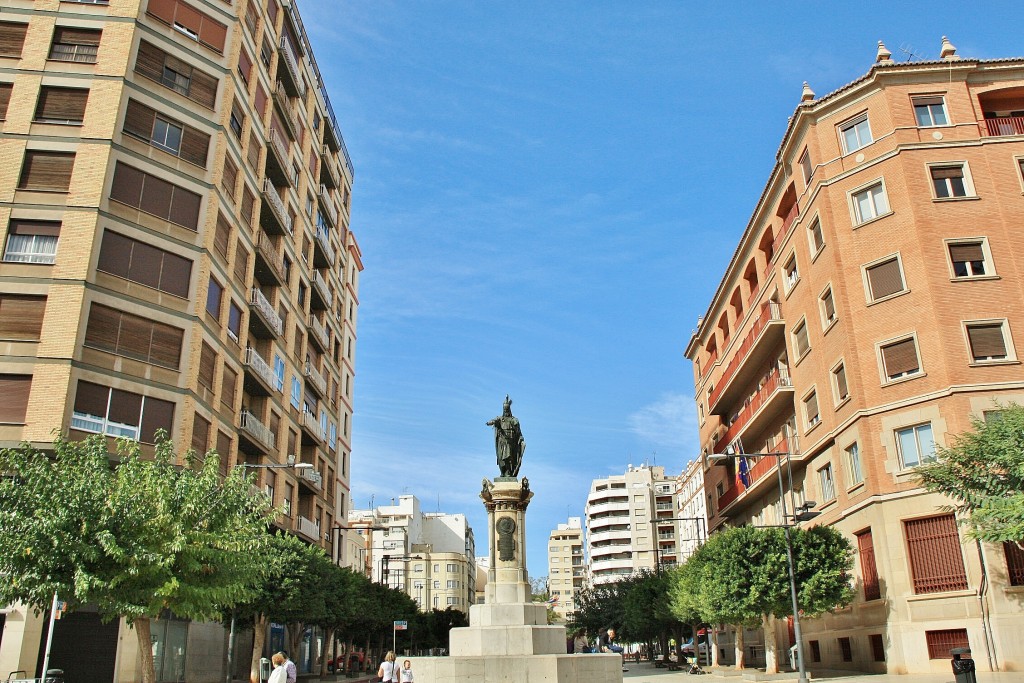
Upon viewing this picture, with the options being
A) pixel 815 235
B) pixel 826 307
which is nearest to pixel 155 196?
pixel 815 235

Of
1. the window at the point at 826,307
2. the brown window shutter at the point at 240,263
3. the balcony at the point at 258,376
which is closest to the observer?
the window at the point at 826,307

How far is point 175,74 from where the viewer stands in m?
35.6

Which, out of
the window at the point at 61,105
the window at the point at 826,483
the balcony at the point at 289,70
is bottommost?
the window at the point at 826,483

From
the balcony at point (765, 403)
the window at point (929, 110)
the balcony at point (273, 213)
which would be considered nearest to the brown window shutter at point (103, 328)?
the balcony at point (273, 213)

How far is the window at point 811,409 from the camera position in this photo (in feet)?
121

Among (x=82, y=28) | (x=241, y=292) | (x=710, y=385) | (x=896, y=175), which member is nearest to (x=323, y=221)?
(x=241, y=292)

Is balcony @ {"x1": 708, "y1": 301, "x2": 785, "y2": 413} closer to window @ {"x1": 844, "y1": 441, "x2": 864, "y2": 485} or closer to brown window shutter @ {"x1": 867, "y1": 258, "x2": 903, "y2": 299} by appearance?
brown window shutter @ {"x1": 867, "y1": 258, "x2": 903, "y2": 299}

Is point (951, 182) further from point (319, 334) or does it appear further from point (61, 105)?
point (319, 334)

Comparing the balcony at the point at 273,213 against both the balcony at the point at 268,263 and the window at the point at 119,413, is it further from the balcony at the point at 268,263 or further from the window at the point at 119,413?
the window at the point at 119,413

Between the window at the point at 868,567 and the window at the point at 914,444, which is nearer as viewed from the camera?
the window at the point at 914,444

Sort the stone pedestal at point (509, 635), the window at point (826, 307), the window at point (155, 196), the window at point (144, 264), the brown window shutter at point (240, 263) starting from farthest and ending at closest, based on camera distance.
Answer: the brown window shutter at point (240, 263) → the window at point (826, 307) → the window at point (155, 196) → the window at point (144, 264) → the stone pedestal at point (509, 635)

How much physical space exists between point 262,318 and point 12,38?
604 inches

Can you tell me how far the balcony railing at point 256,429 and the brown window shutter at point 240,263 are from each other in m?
6.23

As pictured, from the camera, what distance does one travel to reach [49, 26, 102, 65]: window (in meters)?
33.4
